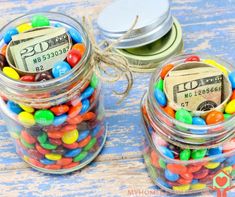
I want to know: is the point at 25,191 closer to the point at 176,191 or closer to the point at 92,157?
the point at 92,157

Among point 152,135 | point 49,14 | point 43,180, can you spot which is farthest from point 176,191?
point 49,14

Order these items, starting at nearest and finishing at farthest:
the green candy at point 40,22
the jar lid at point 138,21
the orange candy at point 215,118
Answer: the orange candy at point 215,118 < the green candy at point 40,22 < the jar lid at point 138,21

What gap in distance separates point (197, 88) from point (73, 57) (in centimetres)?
17

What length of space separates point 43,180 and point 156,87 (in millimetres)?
237

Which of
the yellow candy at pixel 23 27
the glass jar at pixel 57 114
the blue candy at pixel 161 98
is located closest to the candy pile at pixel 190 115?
the blue candy at pixel 161 98

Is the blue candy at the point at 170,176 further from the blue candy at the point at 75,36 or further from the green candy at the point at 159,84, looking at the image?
the blue candy at the point at 75,36

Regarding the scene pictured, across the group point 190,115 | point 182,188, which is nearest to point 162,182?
point 182,188

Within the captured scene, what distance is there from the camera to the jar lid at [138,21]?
81cm

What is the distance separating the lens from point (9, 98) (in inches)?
24.9

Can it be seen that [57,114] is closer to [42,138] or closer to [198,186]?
[42,138]

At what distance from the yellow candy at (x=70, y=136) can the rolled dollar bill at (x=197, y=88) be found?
14 centimetres

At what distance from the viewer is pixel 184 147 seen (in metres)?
0.61

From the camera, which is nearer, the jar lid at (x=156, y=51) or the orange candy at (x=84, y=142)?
the orange candy at (x=84, y=142)

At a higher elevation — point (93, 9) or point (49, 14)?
point (49, 14)
